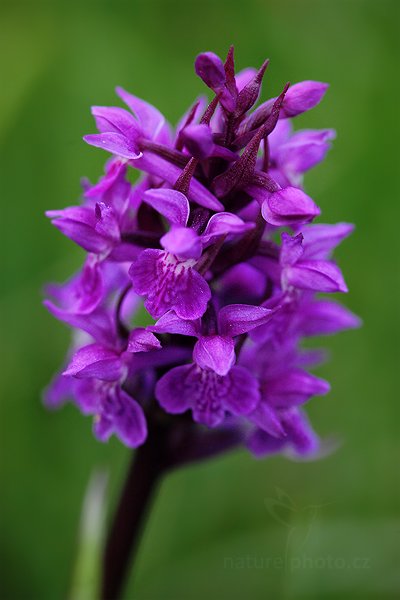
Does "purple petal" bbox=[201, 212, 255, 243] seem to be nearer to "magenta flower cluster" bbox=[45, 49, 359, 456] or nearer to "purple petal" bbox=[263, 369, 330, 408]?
"magenta flower cluster" bbox=[45, 49, 359, 456]

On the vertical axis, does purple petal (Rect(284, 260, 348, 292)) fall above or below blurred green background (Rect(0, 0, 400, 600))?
above

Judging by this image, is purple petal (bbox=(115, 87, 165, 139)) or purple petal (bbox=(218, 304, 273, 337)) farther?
purple petal (bbox=(115, 87, 165, 139))

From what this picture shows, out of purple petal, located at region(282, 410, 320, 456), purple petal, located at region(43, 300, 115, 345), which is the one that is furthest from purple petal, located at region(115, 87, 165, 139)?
purple petal, located at region(282, 410, 320, 456)

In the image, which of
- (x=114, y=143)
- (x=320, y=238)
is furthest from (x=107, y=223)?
(x=320, y=238)

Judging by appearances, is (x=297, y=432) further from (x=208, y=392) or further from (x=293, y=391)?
(x=208, y=392)

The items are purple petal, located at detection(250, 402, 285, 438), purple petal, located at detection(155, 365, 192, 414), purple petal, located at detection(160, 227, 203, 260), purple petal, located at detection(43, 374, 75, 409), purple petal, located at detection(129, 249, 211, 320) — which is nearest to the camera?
purple petal, located at detection(160, 227, 203, 260)

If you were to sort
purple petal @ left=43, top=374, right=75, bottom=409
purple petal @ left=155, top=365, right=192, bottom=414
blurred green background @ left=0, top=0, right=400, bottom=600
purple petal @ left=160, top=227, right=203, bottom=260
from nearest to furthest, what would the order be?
purple petal @ left=160, top=227, right=203, bottom=260 → purple petal @ left=155, top=365, right=192, bottom=414 → purple petal @ left=43, top=374, right=75, bottom=409 → blurred green background @ left=0, top=0, right=400, bottom=600

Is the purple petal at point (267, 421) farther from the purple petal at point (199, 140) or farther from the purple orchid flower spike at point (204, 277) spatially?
the purple petal at point (199, 140)
